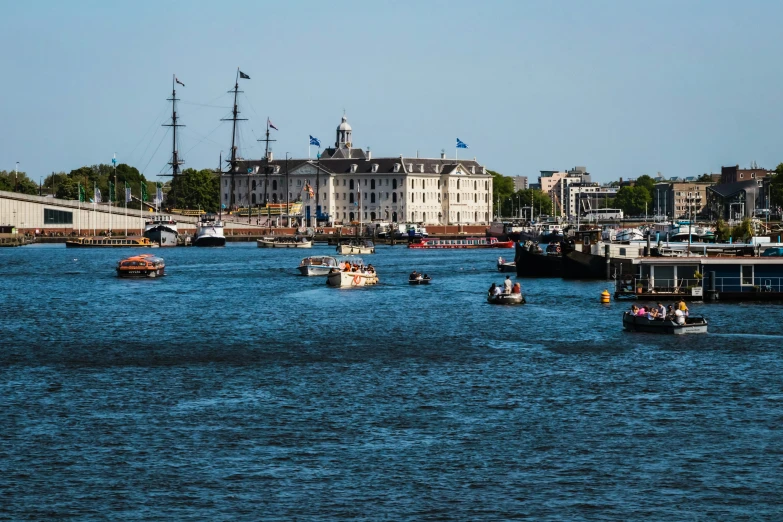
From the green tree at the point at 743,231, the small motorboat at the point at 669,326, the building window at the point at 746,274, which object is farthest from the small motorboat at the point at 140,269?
the green tree at the point at 743,231

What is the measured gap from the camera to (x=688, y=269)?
314 feet

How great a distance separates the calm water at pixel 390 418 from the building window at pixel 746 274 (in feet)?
33.0

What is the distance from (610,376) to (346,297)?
165ft

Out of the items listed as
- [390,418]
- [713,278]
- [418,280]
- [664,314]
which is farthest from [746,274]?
[390,418]

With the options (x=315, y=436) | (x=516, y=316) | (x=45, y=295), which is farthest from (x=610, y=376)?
(x=45, y=295)

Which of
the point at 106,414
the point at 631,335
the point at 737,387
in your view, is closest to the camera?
the point at 106,414

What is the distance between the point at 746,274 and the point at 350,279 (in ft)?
118

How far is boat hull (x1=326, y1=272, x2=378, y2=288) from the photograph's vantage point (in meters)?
116

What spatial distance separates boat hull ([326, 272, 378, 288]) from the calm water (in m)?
29.2

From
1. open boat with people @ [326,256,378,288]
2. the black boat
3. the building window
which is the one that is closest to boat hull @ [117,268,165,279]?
open boat with people @ [326,256,378,288]

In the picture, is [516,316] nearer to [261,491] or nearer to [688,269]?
[688,269]

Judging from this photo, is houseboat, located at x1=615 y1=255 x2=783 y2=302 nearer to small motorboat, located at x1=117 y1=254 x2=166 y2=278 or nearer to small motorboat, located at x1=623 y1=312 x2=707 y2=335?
small motorboat, located at x1=623 y1=312 x2=707 y2=335

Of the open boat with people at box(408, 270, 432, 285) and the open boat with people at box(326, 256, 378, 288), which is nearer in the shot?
the open boat with people at box(326, 256, 378, 288)

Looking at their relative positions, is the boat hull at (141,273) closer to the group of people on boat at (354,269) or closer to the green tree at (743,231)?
the group of people on boat at (354,269)
